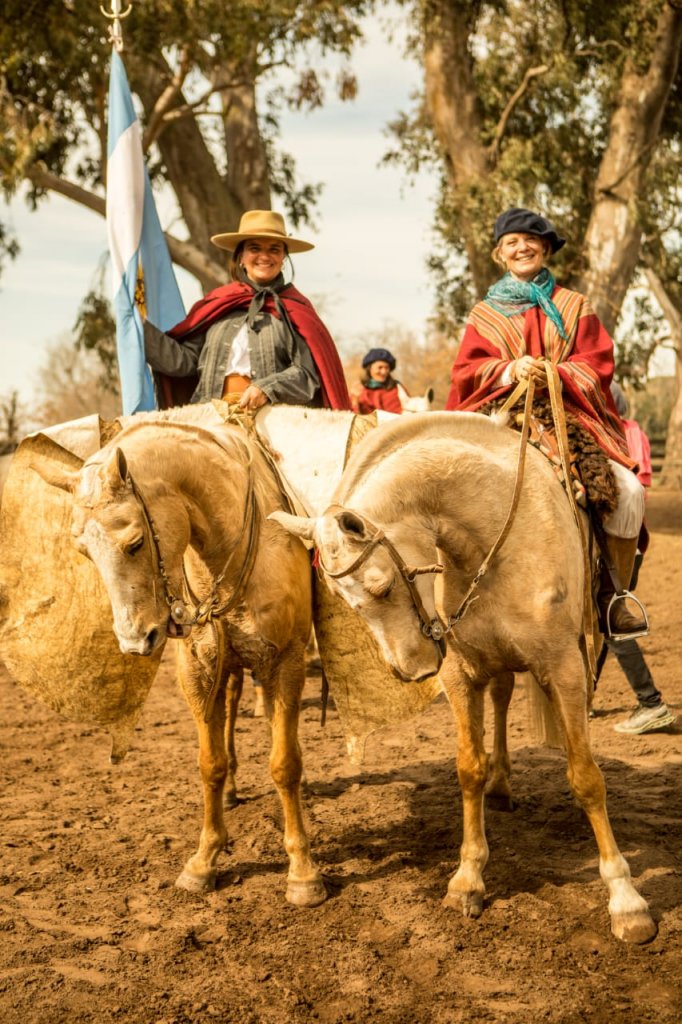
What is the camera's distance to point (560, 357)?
475 centimetres

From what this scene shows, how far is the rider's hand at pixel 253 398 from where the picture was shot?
4.77 metres

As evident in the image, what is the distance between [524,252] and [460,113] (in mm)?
13127

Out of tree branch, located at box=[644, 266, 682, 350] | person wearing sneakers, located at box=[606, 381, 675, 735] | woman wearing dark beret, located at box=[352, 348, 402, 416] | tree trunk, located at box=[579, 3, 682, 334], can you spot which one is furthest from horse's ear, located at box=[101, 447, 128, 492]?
tree branch, located at box=[644, 266, 682, 350]

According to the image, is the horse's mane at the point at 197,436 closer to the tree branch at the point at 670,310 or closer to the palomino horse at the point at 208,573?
the palomino horse at the point at 208,573

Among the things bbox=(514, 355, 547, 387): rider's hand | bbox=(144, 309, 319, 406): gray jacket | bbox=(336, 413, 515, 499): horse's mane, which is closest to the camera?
bbox=(336, 413, 515, 499): horse's mane

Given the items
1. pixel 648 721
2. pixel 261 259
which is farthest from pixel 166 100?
pixel 648 721

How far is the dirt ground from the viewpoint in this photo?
347 cm

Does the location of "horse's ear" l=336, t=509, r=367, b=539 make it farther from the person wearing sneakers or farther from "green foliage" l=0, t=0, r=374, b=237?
"green foliage" l=0, t=0, r=374, b=237

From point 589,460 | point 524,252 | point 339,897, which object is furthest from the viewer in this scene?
point 524,252

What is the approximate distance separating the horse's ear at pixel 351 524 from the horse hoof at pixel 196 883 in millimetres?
1873

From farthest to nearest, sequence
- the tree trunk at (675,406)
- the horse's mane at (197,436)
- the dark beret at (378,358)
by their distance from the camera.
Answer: the tree trunk at (675,406), the dark beret at (378,358), the horse's mane at (197,436)

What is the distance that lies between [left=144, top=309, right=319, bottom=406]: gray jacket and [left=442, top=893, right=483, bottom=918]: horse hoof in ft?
7.45

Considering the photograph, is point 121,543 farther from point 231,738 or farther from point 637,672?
point 637,672

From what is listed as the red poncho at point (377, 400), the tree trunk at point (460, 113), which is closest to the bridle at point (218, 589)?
the red poncho at point (377, 400)
